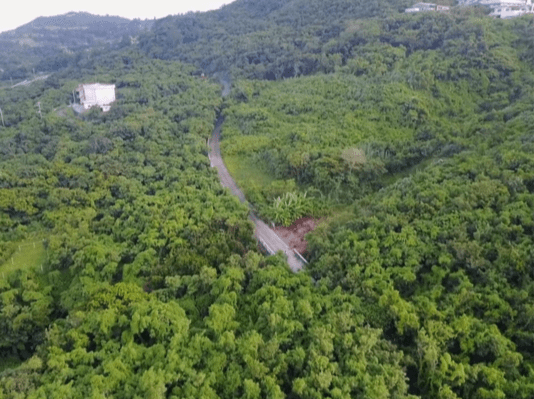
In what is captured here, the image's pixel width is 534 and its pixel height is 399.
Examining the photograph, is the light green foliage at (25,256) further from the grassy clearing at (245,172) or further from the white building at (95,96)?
the white building at (95,96)

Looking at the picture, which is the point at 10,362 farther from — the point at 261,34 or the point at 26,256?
the point at 261,34

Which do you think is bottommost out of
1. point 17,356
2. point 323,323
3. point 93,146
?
point 17,356

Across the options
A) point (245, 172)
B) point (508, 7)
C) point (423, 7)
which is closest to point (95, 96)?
point (245, 172)

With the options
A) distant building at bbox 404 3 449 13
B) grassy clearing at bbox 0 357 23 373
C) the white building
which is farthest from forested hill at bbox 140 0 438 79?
grassy clearing at bbox 0 357 23 373

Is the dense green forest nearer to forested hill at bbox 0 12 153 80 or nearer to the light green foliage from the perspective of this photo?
the light green foliage

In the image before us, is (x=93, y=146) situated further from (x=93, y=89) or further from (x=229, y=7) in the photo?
(x=229, y=7)

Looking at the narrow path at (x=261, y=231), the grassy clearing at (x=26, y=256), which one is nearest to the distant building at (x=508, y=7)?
the narrow path at (x=261, y=231)

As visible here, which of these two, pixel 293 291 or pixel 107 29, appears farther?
pixel 107 29

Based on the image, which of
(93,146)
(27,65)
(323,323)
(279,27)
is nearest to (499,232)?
(323,323)
